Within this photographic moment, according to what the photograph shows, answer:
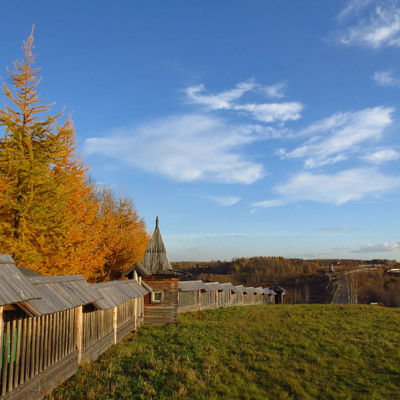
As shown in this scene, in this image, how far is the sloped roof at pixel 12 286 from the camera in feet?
21.4

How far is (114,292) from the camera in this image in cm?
1512

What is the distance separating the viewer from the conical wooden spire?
23.7 meters

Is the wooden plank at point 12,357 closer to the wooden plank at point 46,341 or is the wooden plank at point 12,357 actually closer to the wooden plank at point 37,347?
the wooden plank at point 37,347

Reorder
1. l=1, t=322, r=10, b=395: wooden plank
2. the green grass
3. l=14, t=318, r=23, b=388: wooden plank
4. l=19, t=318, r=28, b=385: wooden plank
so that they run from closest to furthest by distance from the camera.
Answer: l=1, t=322, r=10, b=395: wooden plank → l=14, t=318, r=23, b=388: wooden plank → l=19, t=318, r=28, b=385: wooden plank → the green grass

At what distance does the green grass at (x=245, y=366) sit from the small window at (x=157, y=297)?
7.95 feet

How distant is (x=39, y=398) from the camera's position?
Answer: 8227 millimetres

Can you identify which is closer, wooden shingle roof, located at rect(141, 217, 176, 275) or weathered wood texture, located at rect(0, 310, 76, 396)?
weathered wood texture, located at rect(0, 310, 76, 396)

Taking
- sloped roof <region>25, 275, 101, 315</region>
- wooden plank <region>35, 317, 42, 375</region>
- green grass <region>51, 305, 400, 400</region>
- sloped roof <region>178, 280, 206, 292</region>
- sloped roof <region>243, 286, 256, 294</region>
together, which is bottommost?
sloped roof <region>243, 286, 256, 294</region>

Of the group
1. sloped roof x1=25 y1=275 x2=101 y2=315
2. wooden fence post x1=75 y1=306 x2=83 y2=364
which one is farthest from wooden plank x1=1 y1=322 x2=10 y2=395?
wooden fence post x1=75 y1=306 x2=83 y2=364

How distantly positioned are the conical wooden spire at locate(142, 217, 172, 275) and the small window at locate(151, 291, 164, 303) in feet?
4.54

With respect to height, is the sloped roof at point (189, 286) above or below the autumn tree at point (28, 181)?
below

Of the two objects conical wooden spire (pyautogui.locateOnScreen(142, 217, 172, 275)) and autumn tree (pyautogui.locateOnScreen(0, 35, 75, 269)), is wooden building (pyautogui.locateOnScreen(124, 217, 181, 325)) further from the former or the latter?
autumn tree (pyautogui.locateOnScreen(0, 35, 75, 269))

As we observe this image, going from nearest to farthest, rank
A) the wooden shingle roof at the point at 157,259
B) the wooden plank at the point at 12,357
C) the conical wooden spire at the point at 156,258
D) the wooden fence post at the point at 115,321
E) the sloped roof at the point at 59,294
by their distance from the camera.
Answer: the wooden plank at the point at 12,357 < the sloped roof at the point at 59,294 < the wooden fence post at the point at 115,321 < the wooden shingle roof at the point at 157,259 < the conical wooden spire at the point at 156,258

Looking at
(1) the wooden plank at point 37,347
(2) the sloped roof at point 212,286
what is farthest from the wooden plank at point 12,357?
(2) the sloped roof at point 212,286
